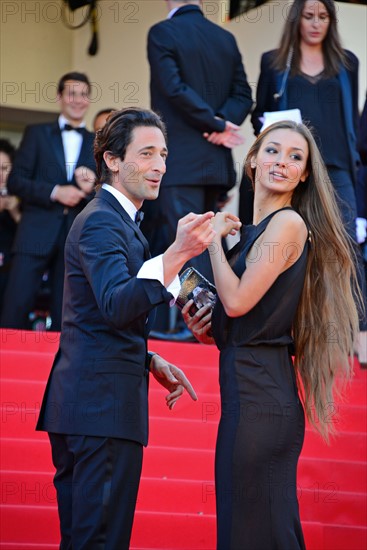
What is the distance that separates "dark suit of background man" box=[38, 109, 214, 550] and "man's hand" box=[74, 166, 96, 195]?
10.6 feet

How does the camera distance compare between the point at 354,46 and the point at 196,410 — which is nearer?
the point at 196,410

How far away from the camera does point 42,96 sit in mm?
11148

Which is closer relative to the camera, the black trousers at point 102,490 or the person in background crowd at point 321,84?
the black trousers at point 102,490

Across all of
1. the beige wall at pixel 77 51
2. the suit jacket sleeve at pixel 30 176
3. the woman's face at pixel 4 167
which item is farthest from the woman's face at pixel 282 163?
the beige wall at pixel 77 51

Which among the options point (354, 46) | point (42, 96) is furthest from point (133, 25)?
point (354, 46)

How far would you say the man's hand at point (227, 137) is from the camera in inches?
258

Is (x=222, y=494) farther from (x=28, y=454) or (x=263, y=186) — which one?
(x=28, y=454)

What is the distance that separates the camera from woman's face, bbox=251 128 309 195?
3848 millimetres

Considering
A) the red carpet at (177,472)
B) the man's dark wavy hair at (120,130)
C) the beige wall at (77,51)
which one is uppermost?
the beige wall at (77,51)

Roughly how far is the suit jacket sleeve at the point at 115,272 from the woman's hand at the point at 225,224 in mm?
392

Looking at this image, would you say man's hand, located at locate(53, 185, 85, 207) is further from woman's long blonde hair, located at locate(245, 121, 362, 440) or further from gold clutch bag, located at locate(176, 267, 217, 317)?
woman's long blonde hair, located at locate(245, 121, 362, 440)

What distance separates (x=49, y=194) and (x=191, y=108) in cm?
112

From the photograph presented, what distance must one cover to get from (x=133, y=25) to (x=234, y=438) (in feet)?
24.7

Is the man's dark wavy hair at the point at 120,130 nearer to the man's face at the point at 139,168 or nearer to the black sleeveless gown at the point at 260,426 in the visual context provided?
the man's face at the point at 139,168
